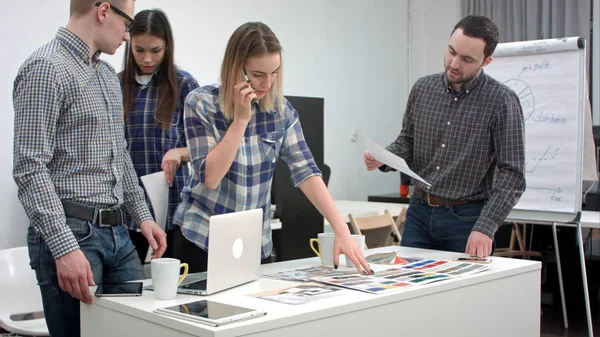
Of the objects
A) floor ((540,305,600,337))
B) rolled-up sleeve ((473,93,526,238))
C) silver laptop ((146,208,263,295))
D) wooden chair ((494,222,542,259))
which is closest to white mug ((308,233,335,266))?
silver laptop ((146,208,263,295))

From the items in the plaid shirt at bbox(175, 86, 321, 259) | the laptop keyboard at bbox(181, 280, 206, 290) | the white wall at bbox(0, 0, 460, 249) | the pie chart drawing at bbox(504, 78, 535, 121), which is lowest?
the laptop keyboard at bbox(181, 280, 206, 290)

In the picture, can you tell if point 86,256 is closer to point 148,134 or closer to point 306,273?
point 306,273

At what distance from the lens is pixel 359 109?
6363mm

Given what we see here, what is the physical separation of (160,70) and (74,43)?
28.0 inches

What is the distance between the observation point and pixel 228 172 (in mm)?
1905

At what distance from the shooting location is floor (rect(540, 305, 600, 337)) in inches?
160

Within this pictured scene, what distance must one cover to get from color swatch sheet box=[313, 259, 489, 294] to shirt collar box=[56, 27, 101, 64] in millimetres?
880

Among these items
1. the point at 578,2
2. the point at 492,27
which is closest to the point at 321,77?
the point at 578,2

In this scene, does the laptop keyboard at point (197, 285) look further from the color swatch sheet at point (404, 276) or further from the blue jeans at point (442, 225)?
the blue jeans at point (442, 225)

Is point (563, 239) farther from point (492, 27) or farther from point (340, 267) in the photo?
point (340, 267)

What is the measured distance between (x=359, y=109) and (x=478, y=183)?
3.97 m

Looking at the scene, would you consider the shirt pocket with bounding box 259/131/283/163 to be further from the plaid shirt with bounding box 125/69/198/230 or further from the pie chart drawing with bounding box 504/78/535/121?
the pie chart drawing with bounding box 504/78/535/121

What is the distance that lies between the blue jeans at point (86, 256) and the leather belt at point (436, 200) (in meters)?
1.18

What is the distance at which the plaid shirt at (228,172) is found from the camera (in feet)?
6.20
